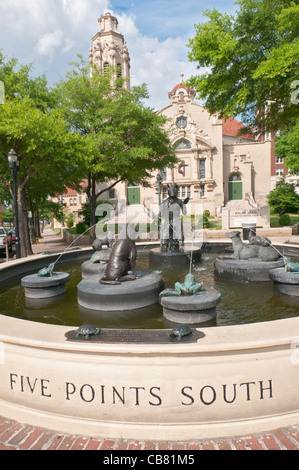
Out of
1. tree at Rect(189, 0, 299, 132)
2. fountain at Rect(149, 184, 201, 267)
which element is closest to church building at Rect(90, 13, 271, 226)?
tree at Rect(189, 0, 299, 132)

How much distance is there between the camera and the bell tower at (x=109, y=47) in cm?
6131

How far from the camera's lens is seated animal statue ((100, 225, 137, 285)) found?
6.81 metres

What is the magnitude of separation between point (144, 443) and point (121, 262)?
4.00 meters

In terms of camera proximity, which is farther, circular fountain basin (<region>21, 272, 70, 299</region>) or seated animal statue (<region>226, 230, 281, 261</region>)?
seated animal statue (<region>226, 230, 281, 261</region>)

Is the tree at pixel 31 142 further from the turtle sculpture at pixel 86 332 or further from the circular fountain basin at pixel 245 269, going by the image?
the turtle sculpture at pixel 86 332

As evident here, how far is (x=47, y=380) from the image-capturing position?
144 inches

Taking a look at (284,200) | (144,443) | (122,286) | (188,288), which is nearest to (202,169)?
(284,200)

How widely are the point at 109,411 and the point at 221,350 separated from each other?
1.44 meters

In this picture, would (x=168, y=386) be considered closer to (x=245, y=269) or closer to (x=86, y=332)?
(x=86, y=332)

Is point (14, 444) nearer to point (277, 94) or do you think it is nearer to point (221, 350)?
point (221, 350)

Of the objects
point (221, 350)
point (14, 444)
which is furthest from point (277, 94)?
point (14, 444)

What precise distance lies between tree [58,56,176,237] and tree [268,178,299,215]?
26.3m

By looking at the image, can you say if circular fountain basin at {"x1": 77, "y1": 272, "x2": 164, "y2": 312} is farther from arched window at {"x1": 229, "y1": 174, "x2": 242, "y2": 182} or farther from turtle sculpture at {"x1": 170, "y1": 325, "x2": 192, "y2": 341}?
arched window at {"x1": 229, "y1": 174, "x2": 242, "y2": 182}

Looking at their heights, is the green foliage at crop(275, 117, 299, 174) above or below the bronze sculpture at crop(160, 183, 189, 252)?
above
